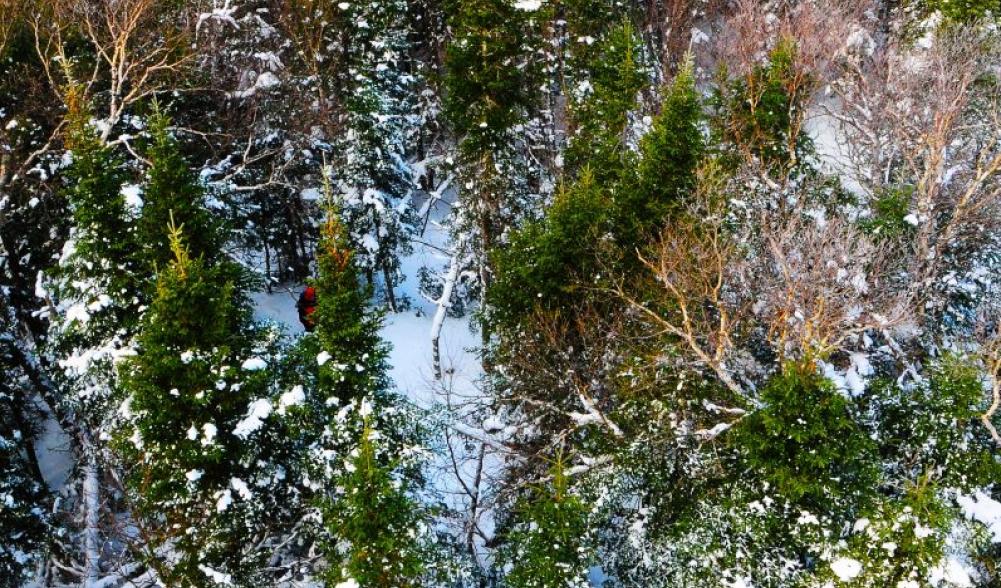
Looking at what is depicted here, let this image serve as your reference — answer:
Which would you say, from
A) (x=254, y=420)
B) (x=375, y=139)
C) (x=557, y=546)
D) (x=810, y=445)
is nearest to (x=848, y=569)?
(x=810, y=445)

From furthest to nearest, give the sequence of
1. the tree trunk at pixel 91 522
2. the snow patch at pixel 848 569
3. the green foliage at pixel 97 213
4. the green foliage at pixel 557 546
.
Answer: the tree trunk at pixel 91 522 → the green foliage at pixel 97 213 → the green foliage at pixel 557 546 → the snow patch at pixel 848 569

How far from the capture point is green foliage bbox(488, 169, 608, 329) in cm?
1612

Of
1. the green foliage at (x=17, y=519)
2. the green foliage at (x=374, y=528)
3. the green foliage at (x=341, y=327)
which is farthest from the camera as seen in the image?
the green foliage at (x=17, y=519)

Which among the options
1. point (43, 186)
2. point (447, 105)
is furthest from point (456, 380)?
point (43, 186)

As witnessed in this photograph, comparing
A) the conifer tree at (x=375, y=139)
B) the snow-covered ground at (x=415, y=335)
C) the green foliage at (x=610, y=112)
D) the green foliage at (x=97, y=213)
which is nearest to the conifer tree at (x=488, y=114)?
the green foliage at (x=610, y=112)

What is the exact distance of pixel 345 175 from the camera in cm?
2536

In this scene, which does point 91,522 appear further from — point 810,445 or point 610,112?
point 610,112

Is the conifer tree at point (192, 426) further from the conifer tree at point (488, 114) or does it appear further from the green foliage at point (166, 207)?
the conifer tree at point (488, 114)

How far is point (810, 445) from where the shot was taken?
12.5 m

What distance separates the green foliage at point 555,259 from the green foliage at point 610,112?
2.75m

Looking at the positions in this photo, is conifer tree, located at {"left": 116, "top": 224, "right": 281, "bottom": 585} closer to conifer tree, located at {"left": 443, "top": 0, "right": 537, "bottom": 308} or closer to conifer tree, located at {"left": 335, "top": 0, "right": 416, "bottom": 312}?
conifer tree, located at {"left": 443, "top": 0, "right": 537, "bottom": 308}

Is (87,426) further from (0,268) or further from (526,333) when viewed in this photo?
(526,333)

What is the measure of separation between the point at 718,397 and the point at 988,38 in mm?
18090

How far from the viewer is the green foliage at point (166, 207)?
47.5ft
